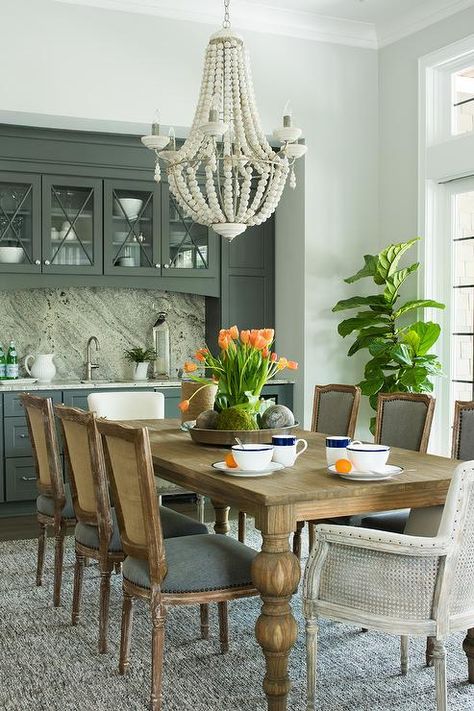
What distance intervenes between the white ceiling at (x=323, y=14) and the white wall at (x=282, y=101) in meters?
0.07

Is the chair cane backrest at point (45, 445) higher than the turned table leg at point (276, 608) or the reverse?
higher

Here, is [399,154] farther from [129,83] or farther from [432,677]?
[432,677]

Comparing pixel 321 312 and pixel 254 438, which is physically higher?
pixel 321 312

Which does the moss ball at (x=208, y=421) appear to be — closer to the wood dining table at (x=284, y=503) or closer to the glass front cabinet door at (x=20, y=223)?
the wood dining table at (x=284, y=503)

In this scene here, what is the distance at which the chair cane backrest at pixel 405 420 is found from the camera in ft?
12.7

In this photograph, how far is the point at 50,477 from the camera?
388 centimetres

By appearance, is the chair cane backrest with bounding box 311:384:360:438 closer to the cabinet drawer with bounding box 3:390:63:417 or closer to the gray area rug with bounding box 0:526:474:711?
the gray area rug with bounding box 0:526:474:711

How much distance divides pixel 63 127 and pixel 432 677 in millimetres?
4312

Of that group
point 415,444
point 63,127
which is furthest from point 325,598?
point 63,127

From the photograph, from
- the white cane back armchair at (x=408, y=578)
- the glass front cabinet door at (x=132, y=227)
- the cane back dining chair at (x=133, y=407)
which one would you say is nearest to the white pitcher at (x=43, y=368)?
the glass front cabinet door at (x=132, y=227)

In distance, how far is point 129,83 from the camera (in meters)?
5.70

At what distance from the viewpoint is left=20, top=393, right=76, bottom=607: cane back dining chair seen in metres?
3.80

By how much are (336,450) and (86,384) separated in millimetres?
3112

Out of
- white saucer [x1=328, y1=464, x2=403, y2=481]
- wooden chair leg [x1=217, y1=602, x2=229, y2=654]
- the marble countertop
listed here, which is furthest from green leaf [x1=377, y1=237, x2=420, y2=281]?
wooden chair leg [x1=217, y1=602, x2=229, y2=654]
